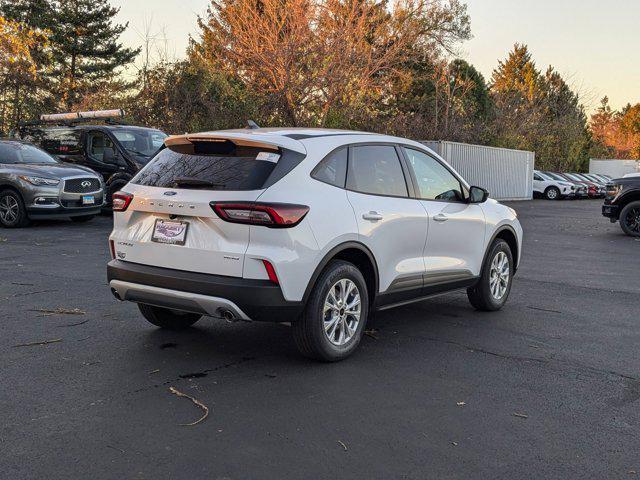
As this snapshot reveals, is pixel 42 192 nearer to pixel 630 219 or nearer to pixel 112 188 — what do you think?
pixel 112 188

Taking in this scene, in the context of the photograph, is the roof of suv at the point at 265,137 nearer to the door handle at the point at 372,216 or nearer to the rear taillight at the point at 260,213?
the rear taillight at the point at 260,213

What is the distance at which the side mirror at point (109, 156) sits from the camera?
16688 millimetres

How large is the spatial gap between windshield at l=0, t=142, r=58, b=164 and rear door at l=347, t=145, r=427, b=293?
11.8 metres

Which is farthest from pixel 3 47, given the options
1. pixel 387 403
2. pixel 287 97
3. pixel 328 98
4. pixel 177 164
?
pixel 387 403

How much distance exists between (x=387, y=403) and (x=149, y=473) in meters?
1.64

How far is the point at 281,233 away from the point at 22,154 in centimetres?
1271

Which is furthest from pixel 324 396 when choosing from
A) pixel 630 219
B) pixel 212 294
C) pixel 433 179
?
pixel 630 219

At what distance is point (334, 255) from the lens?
5223 millimetres

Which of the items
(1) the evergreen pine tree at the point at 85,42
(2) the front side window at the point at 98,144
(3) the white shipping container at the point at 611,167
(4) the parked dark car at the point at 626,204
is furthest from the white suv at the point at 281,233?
(3) the white shipping container at the point at 611,167

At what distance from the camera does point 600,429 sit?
413 cm

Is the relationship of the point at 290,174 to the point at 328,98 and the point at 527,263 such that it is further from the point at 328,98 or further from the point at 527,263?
the point at 328,98

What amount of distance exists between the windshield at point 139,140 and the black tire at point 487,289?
11.0 m

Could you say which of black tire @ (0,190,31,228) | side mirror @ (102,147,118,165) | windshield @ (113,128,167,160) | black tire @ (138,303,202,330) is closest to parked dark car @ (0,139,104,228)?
black tire @ (0,190,31,228)

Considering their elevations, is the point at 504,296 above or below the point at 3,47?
below
